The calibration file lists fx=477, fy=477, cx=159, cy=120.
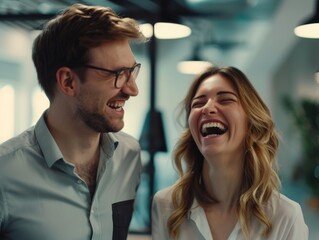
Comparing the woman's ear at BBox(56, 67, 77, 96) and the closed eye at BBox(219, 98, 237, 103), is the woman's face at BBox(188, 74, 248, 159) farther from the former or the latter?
the woman's ear at BBox(56, 67, 77, 96)

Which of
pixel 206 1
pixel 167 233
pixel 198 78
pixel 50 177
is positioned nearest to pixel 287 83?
pixel 206 1

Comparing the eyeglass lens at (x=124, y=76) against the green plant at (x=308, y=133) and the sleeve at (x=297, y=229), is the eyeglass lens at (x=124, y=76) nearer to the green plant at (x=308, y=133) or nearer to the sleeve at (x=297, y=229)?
the sleeve at (x=297, y=229)

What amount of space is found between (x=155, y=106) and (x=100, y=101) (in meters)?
2.75

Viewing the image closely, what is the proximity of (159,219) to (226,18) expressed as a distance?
9.69ft

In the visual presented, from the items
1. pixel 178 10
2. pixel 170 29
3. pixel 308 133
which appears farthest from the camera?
pixel 178 10

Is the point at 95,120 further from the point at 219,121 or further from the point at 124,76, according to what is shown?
the point at 219,121

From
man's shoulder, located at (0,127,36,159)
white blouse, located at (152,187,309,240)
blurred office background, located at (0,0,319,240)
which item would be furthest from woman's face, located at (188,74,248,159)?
blurred office background, located at (0,0,319,240)

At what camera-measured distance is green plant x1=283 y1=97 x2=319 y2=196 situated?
13.6ft

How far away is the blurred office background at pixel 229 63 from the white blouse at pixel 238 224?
238cm

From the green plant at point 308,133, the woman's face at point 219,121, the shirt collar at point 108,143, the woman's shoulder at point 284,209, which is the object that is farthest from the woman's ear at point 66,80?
the green plant at point 308,133

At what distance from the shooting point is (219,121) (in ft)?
6.21

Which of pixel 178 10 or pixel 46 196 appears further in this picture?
pixel 178 10

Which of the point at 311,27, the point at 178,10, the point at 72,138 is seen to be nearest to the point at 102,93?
the point at 72,138

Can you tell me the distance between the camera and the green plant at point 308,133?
414cm
